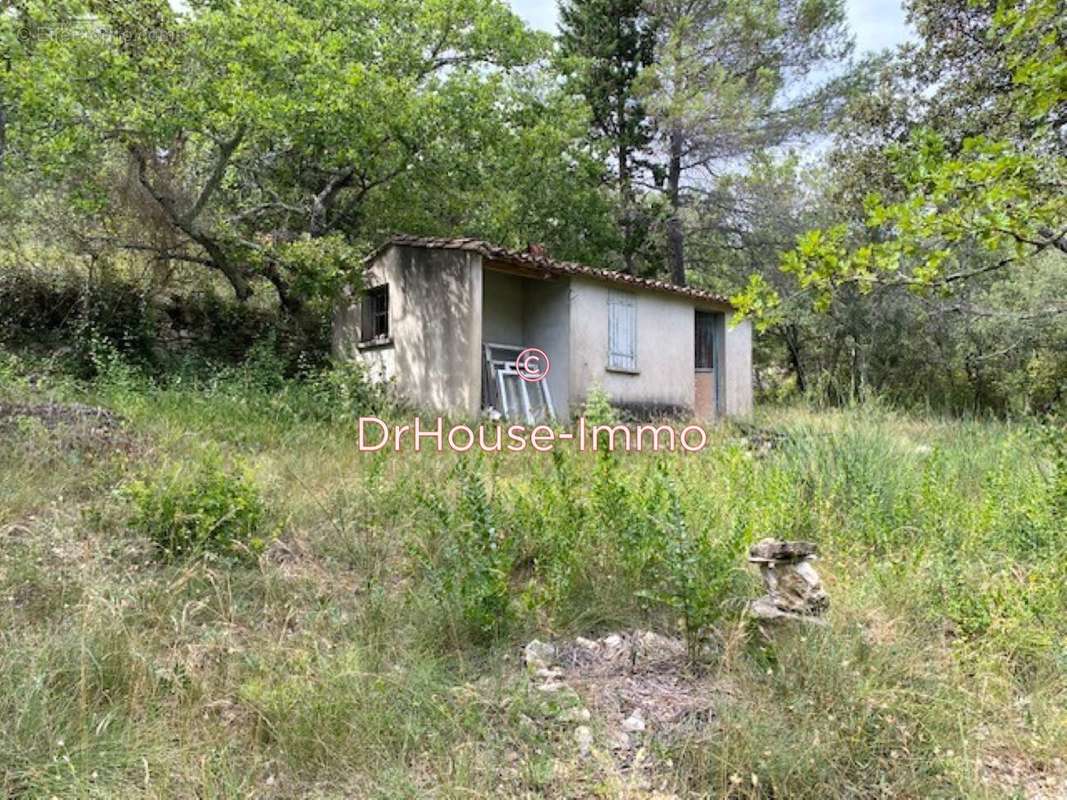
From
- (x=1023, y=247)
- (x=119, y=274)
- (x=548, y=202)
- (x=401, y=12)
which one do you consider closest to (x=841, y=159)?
(x=548, y=202)

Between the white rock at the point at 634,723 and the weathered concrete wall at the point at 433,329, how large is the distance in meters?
6.69

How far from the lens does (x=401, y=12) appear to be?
12.1 m

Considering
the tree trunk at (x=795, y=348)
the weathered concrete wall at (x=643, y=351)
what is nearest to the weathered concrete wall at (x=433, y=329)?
the weathered concrete wall at (x=643, y=351)

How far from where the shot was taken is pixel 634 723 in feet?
7.65

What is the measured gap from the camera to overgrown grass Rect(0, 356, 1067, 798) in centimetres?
206

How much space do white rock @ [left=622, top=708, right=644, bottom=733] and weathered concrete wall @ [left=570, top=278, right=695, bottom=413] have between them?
7.71 m

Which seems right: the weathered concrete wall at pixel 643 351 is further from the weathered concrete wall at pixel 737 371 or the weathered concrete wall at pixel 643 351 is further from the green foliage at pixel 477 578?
the green foliage at pixel 477 578

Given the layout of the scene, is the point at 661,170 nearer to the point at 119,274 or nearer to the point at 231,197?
the point at 231,197

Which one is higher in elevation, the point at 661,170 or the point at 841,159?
the point at 661,170

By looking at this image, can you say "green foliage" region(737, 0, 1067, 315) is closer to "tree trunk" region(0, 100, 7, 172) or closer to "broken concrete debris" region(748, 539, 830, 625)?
"broken concrete debris" region(748, 539, 830, 625)

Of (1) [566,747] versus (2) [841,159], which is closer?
(1) [566,747]

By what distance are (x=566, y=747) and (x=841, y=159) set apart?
1227cm

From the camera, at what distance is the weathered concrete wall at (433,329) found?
920 cm

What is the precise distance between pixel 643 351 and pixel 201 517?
8596 millimetres
